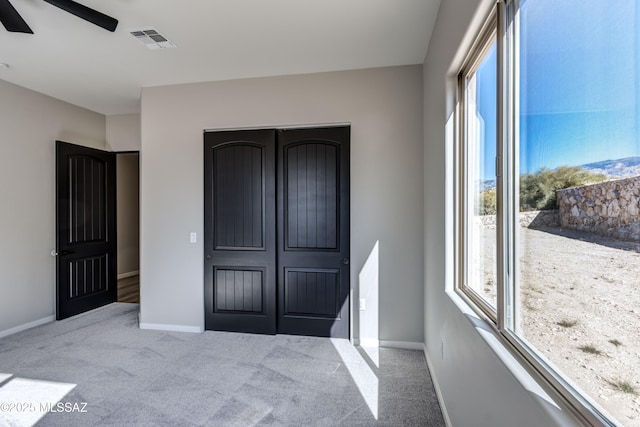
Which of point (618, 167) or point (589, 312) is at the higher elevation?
point (618, 167)

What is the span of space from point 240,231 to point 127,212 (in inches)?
158

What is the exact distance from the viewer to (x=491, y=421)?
3.99 ft

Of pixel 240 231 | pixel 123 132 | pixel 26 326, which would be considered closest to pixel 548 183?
pixel 240 231

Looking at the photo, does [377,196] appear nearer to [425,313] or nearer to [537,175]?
[425,313]

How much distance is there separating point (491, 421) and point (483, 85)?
1.53 meters

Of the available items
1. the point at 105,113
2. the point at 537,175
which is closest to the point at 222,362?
the point at 537,175

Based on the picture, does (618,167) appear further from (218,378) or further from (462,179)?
(218,378)

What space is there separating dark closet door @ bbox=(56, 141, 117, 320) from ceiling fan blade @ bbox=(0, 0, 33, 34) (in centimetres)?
222

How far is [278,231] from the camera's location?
11.3ft

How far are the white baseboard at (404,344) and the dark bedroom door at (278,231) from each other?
41 centimetres

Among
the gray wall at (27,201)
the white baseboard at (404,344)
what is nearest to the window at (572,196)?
the white baseboard at (404,344)

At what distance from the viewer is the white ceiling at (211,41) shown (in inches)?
90.5

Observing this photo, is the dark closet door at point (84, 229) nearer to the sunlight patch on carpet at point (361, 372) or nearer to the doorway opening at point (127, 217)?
the doorway opening at point (127, 217)

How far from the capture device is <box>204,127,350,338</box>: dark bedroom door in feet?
10.9
